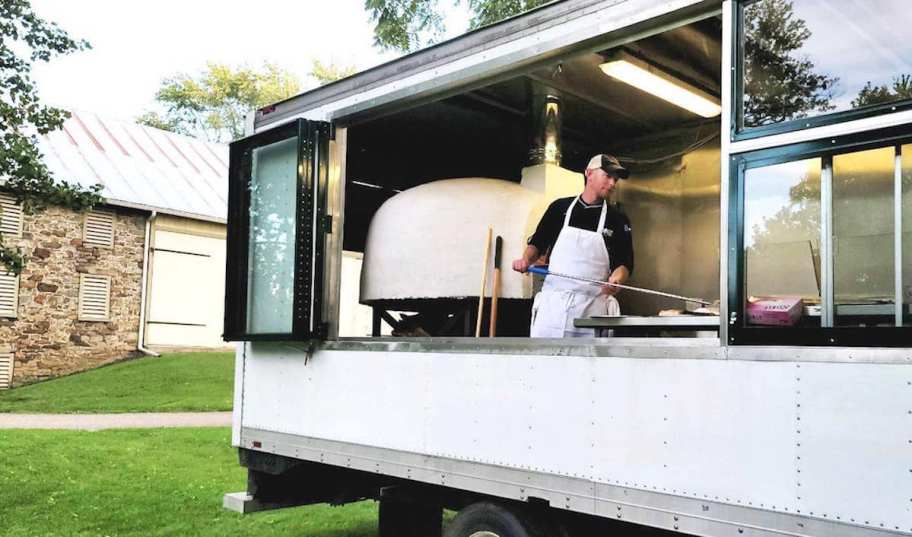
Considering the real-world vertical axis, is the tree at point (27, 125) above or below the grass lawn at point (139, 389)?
above

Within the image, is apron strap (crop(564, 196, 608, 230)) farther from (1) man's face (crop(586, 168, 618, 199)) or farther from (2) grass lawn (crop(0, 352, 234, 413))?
(2) grass lawn (crop(0, 352, 234, 413))

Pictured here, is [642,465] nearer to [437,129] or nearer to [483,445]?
[483,445]

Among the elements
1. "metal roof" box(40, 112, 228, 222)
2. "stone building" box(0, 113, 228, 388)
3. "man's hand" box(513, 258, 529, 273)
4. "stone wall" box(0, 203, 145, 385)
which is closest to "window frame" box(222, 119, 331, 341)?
"man's hand" box(513, 258, 529, 273)

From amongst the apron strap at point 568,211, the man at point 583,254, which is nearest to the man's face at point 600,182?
the man at point 583,254

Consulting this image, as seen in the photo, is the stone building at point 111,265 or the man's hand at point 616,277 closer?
the man's hand at point 616,277

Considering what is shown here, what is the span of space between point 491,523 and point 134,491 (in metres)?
5.63

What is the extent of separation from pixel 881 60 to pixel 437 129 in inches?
161

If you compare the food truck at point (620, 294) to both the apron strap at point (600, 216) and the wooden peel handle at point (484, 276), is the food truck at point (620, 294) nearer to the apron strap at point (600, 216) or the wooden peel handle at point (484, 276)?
the wooden peel handle at point (484, 276)

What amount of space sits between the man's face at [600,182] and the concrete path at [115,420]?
973cm

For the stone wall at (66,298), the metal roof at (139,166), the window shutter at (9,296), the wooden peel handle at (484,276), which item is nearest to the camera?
the wooden peel handle at (484,276)

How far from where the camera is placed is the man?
15.6 feet

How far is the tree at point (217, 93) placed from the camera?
129 ft

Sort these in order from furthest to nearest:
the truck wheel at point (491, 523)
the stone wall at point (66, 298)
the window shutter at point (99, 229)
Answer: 1. the window shutter at point (99, 229)
2. the stone wall at point (66, 298)
3. the truck wheel at point (491, 523)

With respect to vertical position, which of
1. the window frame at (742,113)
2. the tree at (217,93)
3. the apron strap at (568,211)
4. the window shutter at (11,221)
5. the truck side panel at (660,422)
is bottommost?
the truck side panel at (660,422)
